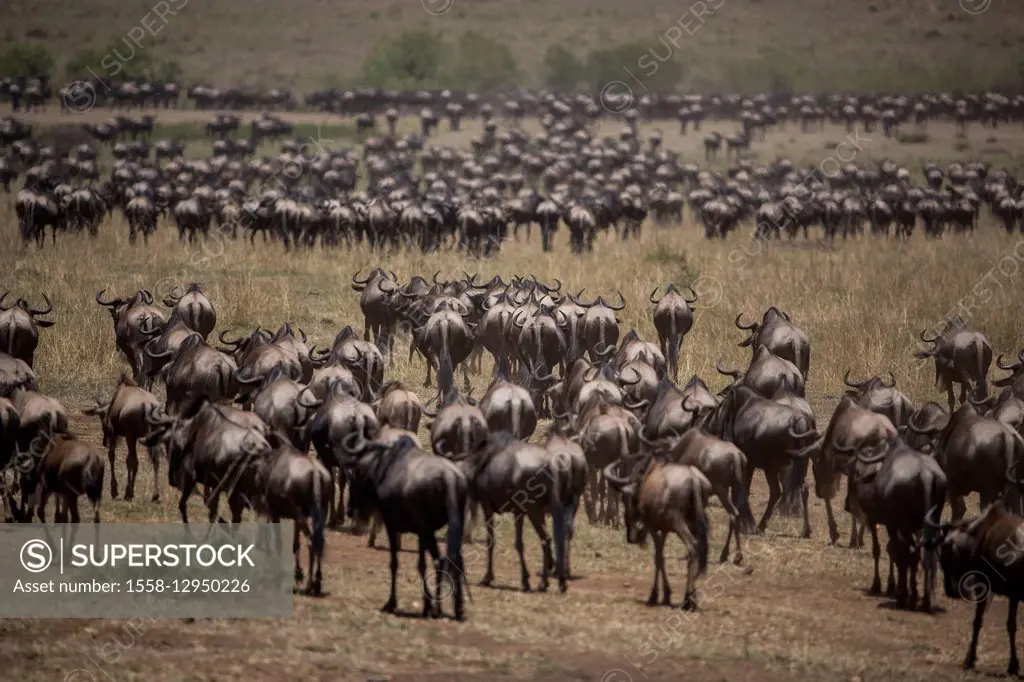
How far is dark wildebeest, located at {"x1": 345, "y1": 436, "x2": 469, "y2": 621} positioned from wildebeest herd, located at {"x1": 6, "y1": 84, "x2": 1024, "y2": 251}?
74.0 feet

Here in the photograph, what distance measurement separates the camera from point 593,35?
9694 cm

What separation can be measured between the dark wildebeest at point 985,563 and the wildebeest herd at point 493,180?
2322cm

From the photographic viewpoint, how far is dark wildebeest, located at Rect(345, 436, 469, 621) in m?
9.59

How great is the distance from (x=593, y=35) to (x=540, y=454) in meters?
89.0

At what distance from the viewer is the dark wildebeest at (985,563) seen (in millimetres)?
9266

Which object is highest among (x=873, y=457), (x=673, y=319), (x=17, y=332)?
(x=673, y=319)

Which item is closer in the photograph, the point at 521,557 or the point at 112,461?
the point at 521,557

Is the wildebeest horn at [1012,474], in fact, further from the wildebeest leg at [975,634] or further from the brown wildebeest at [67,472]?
the brown wildebeest at [67,472]

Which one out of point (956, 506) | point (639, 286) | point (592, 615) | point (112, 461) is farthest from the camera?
point (639, 286)

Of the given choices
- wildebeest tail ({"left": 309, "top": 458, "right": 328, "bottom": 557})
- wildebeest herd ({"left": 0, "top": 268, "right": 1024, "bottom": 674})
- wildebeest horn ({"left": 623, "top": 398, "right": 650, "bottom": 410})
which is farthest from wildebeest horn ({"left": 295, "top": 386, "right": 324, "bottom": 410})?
wildebeest horn ({"left": 623, "top": 398, "right": 650, "bottom": 410})

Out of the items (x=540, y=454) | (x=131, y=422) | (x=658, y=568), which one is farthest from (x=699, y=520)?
(x=131, y=422)

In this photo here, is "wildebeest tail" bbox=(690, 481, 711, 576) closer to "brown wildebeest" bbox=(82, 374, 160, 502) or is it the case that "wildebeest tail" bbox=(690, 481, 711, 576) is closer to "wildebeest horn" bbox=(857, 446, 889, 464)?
"wildebeest horn" bbox=(857, 446, 889, 464)

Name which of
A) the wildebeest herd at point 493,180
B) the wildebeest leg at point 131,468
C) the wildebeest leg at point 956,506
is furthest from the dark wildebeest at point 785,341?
the wildebeest herd at point 493,180

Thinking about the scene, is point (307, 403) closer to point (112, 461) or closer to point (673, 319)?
point (112, 461)
